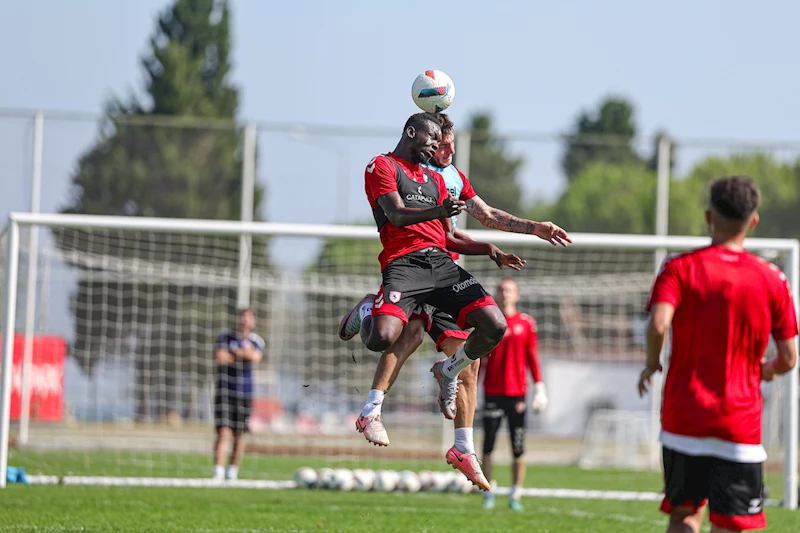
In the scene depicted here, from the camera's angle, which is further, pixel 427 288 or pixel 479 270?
pixel 479 270

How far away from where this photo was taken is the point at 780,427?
20.3 meters

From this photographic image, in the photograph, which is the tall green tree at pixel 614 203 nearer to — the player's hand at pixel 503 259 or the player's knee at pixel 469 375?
the player's knee at pixel 469 375

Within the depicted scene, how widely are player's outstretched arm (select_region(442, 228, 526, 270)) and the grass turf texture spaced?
9.20 ft

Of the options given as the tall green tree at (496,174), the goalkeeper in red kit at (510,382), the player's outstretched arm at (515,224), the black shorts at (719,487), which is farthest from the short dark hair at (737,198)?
the tall green tree at (496,174)

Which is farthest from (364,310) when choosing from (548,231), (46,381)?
(46,381)

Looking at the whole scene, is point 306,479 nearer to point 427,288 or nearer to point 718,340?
point 427,288

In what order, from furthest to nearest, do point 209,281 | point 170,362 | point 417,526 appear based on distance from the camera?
point 170,362
point 209,281
point 417,526

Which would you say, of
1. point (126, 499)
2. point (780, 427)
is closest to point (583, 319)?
point (780, 427)

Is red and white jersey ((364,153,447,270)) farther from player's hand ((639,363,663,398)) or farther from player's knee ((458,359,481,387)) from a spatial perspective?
player's hand ((639,363,663,398))

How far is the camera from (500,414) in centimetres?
1389

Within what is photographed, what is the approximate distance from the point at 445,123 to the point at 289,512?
5.04 meters

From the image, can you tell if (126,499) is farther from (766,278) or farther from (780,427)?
(780,427)

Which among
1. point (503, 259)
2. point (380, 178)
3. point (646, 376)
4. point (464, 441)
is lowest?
point (464, 441)

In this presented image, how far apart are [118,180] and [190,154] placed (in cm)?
223
